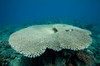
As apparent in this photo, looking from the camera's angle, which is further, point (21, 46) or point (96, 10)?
point (96, 10)

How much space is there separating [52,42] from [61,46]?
0.39 m

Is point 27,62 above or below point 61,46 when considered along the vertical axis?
below

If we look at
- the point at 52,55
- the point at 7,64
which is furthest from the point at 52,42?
the point at 7,64

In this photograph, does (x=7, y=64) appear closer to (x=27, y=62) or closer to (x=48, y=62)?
(x=27, y=62)

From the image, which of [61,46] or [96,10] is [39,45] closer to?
[61,46]

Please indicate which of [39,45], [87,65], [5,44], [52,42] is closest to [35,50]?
[39,45]

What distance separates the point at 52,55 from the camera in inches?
128

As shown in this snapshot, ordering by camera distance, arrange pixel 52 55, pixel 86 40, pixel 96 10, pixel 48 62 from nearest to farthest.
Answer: pixel 86 40 < pixel 48 62 < pixel 52 55 < pixel 96 10

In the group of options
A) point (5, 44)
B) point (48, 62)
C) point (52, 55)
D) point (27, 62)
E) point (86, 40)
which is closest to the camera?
point (86, 40)

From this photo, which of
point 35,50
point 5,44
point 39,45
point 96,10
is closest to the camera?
point 35,50

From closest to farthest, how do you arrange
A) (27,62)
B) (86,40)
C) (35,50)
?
(35,50), (86,40), (27,62)

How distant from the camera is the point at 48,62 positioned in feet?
10.0

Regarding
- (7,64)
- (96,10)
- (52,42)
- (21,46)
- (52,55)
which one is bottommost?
(7,64)

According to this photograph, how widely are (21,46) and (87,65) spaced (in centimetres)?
308
